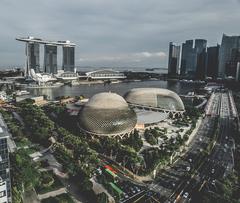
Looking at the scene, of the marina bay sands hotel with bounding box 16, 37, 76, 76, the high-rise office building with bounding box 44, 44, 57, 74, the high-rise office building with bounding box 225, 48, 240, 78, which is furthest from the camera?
the high-rise office building with bounding box 225, 48, 240, 78

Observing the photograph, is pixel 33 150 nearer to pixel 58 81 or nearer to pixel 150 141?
pixel 150 141

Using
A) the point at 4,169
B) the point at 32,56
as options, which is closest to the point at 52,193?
the point at 4,169

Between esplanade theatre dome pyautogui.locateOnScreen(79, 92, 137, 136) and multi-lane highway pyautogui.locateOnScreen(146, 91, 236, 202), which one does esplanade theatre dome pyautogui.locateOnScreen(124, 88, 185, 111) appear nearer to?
multi-lane highway pyautogui.locateOnScreen(146, 91, 236, 202)

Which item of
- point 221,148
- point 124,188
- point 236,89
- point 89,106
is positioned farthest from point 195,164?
point 236,89

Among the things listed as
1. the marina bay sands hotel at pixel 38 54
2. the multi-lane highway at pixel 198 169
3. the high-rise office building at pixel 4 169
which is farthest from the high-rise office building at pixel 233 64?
the high-rise office building at pixel 4 169

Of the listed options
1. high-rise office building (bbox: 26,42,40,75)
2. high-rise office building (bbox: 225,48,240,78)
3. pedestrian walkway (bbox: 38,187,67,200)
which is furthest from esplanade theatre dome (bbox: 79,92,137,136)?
high-rise office building (bbox: 225,48,240,78)

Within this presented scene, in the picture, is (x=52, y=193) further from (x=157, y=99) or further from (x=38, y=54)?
(x=38, y=54)

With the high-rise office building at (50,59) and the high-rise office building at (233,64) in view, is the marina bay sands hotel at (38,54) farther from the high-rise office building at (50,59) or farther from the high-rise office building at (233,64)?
the high-rise office building at (233,64)
